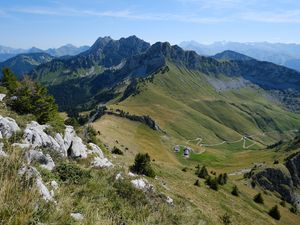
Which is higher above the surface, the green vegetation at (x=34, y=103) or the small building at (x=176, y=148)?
the green vegetation at (x=34, y=103)

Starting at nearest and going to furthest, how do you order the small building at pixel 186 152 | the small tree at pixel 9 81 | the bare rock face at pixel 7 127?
the bare rock face at pixel 7 127, the small tree at pixel 9 81, the small building at pixel 186 152

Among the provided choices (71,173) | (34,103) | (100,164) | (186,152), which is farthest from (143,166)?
(186,152)

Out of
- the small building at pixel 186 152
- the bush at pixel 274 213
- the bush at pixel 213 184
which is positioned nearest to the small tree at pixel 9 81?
the bush at pixel 213 184

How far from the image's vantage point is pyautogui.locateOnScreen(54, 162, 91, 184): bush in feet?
52.9

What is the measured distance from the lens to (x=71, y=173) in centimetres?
1711

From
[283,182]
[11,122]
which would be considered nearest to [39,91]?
[11,122]

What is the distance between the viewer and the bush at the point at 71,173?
16116mm

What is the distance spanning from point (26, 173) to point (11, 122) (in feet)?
49.9

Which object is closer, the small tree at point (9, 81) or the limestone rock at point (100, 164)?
Result: the limestone rock at point (100, 164)

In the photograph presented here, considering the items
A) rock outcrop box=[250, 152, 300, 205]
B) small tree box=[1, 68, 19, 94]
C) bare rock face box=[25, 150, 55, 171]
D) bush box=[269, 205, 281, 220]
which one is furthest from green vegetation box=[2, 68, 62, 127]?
rock outcrop box=[250, 152, 300, 205]

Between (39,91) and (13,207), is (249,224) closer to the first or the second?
(39,91)

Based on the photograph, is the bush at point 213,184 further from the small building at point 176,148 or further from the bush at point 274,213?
the small building at point 176,148

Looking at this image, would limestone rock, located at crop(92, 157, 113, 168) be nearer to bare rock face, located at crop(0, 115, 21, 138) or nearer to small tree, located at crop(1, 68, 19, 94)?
bare rock face, located at crop(0, 115, 21, 138)

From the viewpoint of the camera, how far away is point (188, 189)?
48.2 metres
